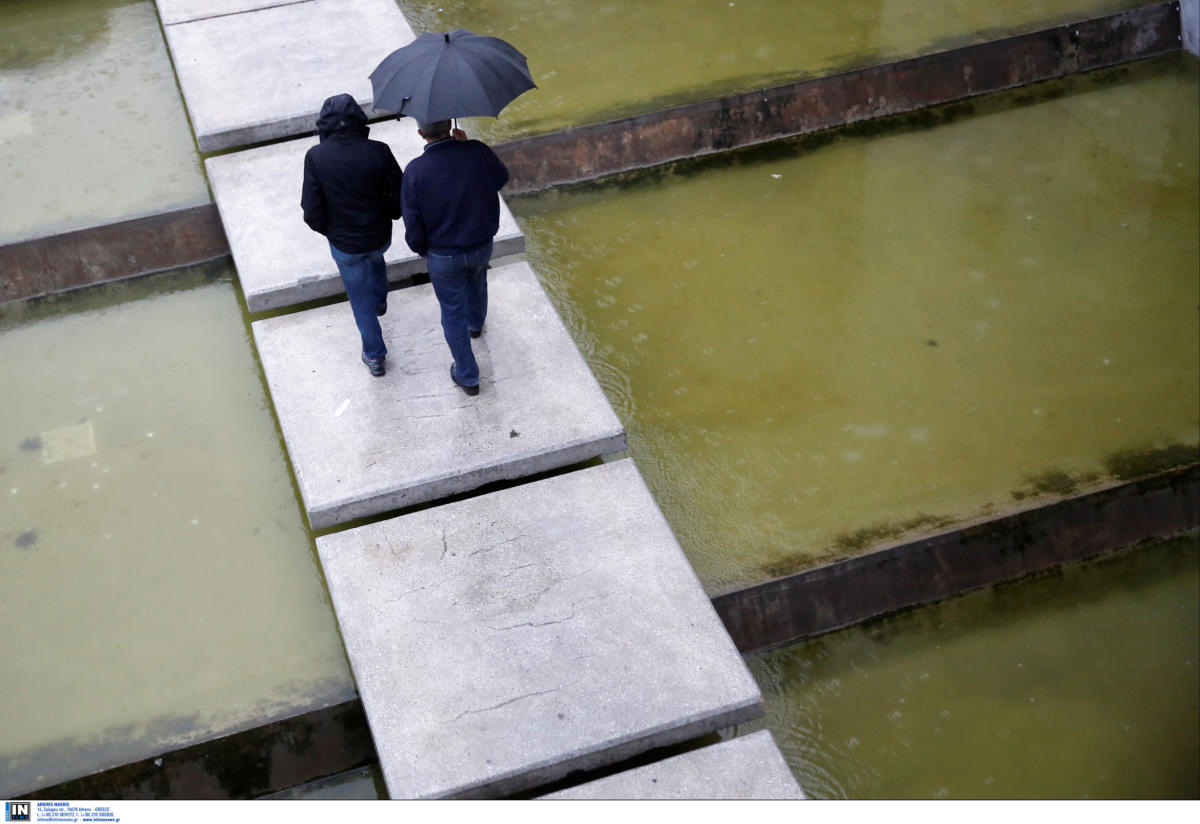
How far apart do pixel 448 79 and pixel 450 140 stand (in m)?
0.21

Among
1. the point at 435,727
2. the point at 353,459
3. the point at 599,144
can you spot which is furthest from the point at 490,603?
the point at 599,144

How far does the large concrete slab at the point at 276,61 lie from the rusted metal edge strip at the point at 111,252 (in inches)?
21.6

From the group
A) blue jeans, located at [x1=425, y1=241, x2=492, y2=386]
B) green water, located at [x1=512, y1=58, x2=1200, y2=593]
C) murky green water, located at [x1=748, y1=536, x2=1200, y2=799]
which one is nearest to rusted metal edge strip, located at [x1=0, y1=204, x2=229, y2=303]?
green water, located at [x1=512, y1=58, x2=1200, y2=593]

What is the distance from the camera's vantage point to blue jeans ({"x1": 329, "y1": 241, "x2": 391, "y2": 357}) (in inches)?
182

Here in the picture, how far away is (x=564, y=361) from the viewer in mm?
5117

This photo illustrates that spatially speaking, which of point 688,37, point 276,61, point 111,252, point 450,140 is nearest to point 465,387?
point 450,140

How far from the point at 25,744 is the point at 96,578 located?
70 centimetres

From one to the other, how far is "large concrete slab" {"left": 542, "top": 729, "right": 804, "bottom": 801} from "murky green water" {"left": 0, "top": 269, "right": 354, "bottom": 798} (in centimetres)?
106

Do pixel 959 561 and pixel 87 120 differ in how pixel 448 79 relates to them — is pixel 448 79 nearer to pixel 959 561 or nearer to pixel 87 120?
pixel 959 561

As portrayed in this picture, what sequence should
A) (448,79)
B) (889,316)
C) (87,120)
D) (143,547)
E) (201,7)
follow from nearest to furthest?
(448,79)
(143,547)
(889,316)
(87,120)
(201,7)

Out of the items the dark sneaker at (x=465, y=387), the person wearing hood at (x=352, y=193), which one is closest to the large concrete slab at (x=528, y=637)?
the dark sneaker at (x=465, y=387)

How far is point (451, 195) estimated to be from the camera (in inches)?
168

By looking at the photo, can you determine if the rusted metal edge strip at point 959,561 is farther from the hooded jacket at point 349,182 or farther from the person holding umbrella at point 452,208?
the hooded jacket at point 349,182

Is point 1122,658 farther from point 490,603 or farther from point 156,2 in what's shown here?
point 156,2
